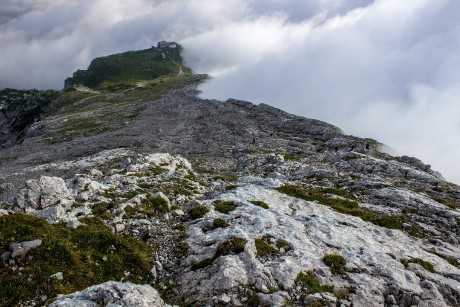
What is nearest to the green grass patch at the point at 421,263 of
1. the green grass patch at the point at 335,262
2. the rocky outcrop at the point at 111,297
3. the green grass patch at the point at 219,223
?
the green grass patch at the point at 335,262

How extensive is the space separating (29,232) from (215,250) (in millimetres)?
11181

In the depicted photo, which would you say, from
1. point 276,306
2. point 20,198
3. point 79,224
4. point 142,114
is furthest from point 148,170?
point 142,114

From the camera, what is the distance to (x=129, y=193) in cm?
3133

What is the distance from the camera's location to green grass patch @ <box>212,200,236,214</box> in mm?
28375

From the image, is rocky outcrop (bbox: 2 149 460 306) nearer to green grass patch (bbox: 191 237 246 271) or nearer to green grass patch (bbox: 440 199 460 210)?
green grass patch (bbox: 191 237 246 271)

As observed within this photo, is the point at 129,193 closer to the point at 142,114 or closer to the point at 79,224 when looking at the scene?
the point at 79,224

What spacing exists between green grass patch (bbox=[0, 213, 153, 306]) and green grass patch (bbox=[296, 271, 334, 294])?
8.89m

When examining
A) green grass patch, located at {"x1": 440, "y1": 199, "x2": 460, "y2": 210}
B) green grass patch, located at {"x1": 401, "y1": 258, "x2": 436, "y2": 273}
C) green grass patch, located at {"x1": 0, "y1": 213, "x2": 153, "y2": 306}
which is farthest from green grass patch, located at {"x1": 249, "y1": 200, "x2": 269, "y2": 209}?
green grass patch, located at {"x1": 440, "y1": 199, "x2": 460, "y2": 210}

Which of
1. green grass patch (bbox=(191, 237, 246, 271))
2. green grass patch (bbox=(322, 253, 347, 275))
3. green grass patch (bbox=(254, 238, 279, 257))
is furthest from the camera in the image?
green grass patch (bbox=(254, 238, 279, 257))

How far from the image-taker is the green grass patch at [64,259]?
16781 mm

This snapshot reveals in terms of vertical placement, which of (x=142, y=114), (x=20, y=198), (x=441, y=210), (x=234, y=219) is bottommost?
(x=20, y=198)

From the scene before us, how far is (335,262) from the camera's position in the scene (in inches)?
830

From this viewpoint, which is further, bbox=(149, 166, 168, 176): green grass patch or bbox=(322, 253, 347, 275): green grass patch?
bbox=(149, 166, 168, 176): green grass patch

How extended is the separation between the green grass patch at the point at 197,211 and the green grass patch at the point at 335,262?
1037cm
